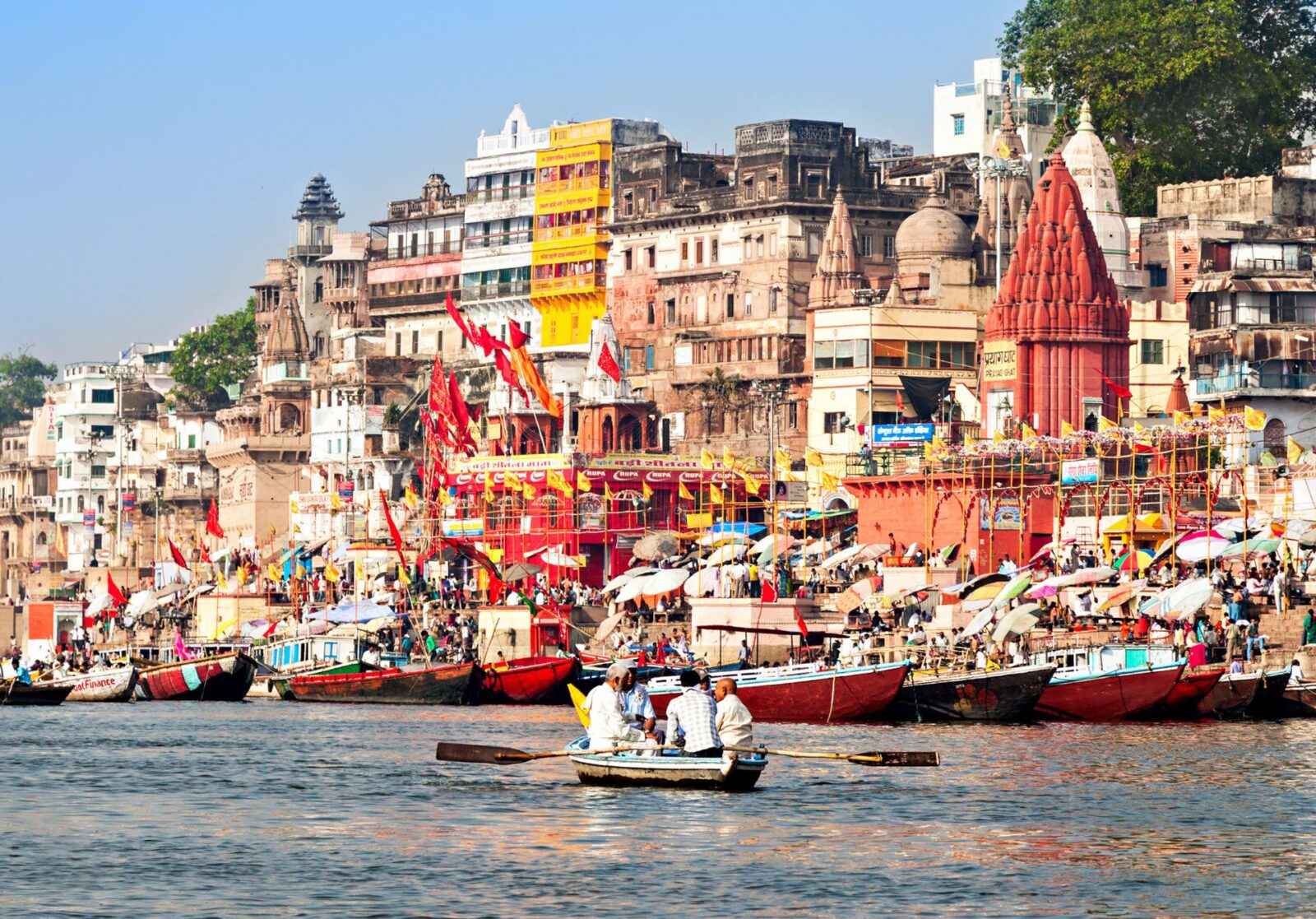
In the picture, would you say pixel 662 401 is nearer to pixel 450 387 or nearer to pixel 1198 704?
pixel 450 387

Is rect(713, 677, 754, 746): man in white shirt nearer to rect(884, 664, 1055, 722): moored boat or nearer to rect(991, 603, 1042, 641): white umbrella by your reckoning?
rect(884, 664, 1055, 722): moored boat

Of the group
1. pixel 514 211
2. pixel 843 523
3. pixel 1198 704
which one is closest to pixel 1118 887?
pixel 1198 704

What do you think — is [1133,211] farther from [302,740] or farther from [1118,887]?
[1118,887]

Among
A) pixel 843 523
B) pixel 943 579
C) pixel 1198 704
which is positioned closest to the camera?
pixel 1198 704

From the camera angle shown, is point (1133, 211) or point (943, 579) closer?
point (943, 579)

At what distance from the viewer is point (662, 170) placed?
4540 inches

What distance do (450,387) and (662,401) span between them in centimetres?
1733

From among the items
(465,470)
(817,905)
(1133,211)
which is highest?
(1133,211)

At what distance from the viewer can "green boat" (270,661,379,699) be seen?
246ft

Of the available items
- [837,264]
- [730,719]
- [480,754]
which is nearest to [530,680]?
[480,754]

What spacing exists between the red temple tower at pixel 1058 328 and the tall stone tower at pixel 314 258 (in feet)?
205

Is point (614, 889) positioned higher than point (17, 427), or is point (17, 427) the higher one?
point (17, 427)

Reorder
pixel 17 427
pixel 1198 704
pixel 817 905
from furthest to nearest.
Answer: pixel 17 427 < pixel 1198 704 < pixel 817 905

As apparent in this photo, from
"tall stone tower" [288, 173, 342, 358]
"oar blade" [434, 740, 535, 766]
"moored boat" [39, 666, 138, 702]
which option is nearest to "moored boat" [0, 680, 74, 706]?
"moored boat" [39, 666, 138, 702]
